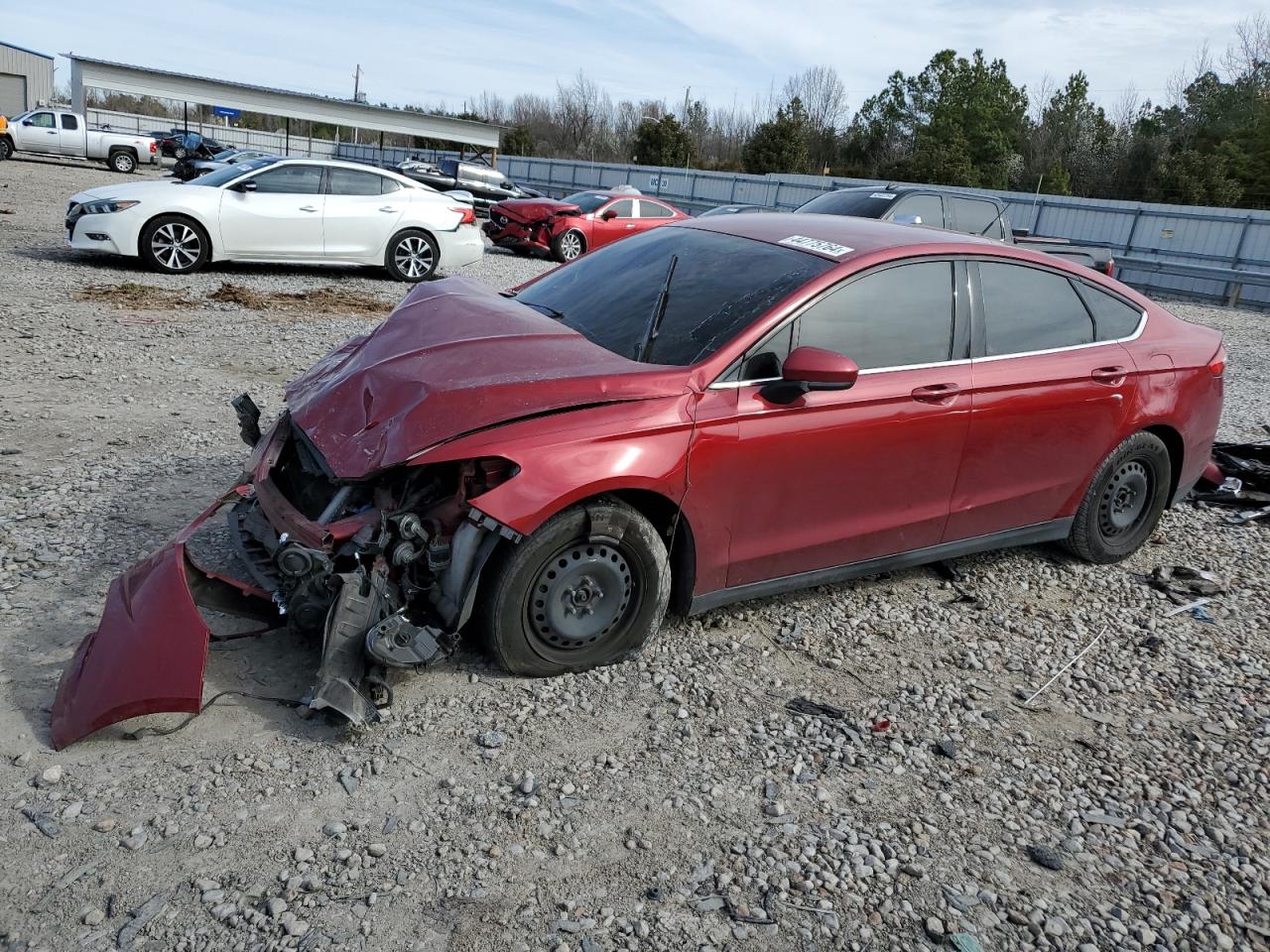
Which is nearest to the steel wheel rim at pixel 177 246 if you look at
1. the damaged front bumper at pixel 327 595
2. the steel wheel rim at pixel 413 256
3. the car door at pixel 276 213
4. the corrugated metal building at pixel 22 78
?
the car door at pixel 276 213

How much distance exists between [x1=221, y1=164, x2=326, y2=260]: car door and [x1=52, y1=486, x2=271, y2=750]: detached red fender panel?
10.3 metres

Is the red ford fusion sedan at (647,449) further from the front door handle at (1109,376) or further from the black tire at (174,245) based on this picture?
the black tire at (174,245)

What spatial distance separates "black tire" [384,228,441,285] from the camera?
1355cm

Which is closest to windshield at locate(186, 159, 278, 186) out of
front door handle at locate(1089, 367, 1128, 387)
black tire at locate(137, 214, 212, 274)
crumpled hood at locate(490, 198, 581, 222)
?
black tire at locate(137, 214, 212, 274)

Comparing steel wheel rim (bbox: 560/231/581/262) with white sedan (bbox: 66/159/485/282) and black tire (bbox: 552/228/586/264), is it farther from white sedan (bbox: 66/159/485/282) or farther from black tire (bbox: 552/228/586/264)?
white sedan (bbox: 66/159/485/282)

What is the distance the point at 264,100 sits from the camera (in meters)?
43.2

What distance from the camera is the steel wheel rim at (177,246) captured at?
1185cm

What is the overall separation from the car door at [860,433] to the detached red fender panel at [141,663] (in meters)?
2.06

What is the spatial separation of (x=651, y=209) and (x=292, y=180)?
→ 895 cm

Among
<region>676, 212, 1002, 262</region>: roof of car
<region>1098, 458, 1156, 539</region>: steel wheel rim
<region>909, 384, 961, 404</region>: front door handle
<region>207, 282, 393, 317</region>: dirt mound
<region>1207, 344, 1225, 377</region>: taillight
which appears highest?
<region>676, 212, 1002, 262</region>: roof of car

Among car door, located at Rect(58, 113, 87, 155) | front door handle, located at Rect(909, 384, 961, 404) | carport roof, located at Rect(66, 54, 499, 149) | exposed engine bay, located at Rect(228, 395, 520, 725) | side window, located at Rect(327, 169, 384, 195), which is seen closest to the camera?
exposed engine bay, located at Rect(228, 395, 520, 725)

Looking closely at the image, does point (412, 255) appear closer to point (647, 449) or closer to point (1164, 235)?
point (647, 449)

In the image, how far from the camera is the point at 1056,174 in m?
37.4

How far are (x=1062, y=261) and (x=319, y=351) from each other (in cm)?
640
